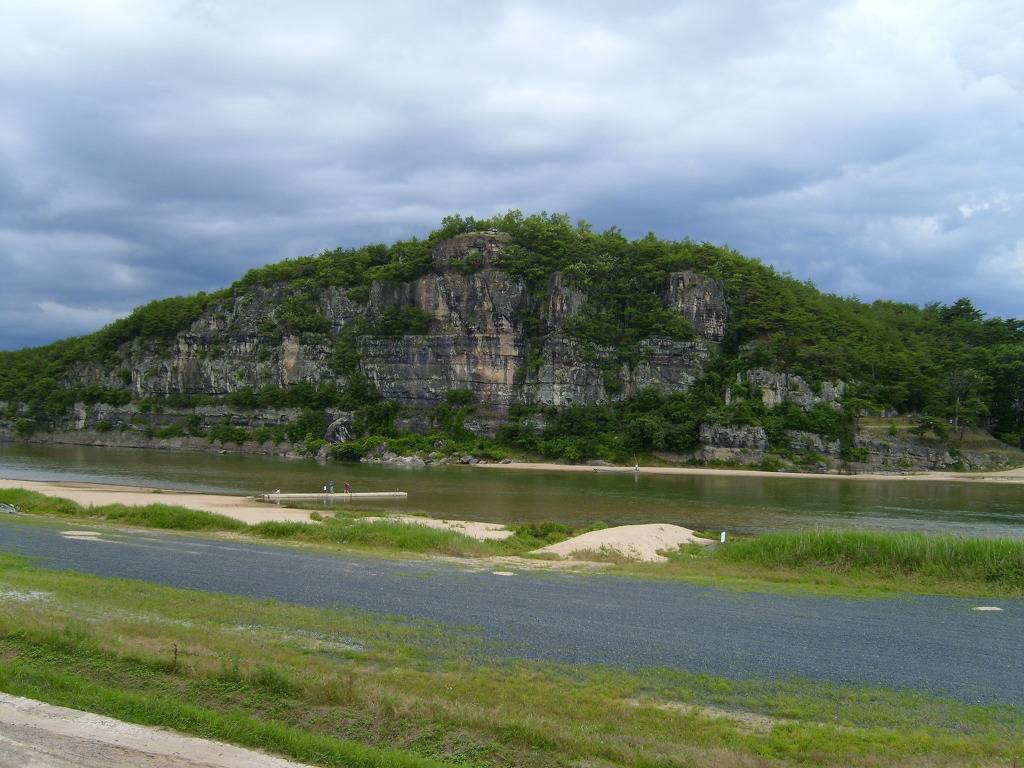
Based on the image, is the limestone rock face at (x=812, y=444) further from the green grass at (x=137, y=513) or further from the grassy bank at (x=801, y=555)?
the green grass at (x=137, y=513)

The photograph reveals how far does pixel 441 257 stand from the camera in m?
133

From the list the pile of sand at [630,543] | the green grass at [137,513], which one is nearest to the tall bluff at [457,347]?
the green grass at [137,513]

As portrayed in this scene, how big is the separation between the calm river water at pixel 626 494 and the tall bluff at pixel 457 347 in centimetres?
3465

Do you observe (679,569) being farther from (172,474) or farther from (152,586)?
(172,474)

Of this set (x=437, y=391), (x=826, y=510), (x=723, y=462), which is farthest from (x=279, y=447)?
(x=826, y=510)

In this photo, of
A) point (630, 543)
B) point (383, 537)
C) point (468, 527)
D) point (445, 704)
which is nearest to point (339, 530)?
point (383, 537)

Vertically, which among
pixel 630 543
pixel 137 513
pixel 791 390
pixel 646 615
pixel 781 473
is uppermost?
pixel 791 390

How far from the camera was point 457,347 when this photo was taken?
124 meters

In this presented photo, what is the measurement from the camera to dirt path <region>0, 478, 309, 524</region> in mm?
37156

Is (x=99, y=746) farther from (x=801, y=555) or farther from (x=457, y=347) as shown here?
(x=457, y=347)

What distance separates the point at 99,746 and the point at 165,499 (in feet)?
133

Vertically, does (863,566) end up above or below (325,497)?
above

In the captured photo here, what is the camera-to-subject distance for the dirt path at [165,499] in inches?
1463

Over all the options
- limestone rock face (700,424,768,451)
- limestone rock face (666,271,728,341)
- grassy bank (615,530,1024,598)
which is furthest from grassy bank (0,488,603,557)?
limestone rock face (666,271,728,341)
